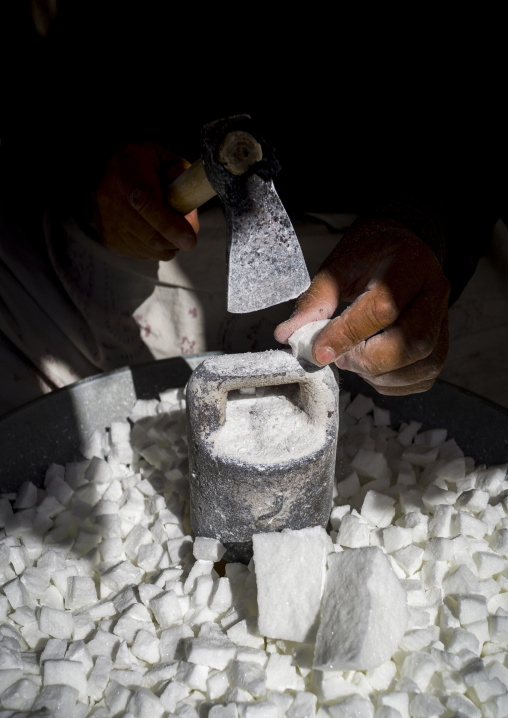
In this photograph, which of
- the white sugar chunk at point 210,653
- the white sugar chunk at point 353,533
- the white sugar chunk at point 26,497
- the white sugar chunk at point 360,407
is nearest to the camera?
the white sugar chunk at point 210,653

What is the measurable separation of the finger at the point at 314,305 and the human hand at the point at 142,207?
0.34 meters

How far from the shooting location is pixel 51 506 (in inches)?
56.2

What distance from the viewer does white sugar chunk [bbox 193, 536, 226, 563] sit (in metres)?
1.22

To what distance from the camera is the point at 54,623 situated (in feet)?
3.75

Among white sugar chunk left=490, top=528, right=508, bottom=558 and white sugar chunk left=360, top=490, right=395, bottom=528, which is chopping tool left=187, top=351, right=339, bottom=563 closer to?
white sugar chunk left=360, top=490, right=395, bottom=528

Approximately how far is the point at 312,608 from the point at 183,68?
145 cm

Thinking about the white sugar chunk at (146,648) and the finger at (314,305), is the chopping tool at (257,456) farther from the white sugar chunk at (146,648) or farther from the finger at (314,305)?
the white sugar chunk at (146,648)

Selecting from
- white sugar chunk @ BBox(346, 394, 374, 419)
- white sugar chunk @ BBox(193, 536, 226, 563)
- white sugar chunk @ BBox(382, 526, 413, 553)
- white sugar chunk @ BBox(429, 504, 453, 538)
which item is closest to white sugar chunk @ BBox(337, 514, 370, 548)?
white sugar chunk @ BBox(382, 526, 413, 553)

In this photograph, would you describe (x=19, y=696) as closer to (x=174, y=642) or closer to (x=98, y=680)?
(x=98, y=680)

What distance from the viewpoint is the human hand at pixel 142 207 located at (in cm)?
139

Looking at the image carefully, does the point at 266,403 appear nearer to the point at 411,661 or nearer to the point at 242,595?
the point at 242,595

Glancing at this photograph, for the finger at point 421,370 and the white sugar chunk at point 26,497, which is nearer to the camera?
the finger at point 421,370

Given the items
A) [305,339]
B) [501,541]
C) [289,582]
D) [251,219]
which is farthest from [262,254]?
[501,541]

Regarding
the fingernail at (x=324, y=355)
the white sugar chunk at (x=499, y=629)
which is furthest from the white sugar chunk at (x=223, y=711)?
the fingernail at (x=324, y=355)
